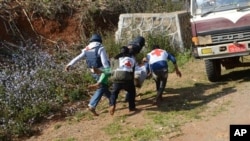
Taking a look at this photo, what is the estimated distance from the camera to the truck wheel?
9.07 metres

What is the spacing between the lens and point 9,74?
895 cm

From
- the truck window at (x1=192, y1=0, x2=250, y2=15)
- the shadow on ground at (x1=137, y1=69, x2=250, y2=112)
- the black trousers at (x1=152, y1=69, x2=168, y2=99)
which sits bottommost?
the shadow on ground at (x1=137, y1=69, x2=250, y2=112)

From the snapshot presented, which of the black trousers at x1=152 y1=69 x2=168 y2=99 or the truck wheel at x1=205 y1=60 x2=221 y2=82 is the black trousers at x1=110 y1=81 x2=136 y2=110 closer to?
the black trousers at x1=152 y1=69 x2=168 y2=99

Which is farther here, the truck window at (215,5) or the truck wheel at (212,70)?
the truck wheel at (212,70)

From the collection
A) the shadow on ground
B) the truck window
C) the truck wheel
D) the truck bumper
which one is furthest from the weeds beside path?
the truck window

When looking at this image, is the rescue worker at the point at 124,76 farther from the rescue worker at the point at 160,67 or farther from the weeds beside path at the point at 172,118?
the rescue worker at the point at 160,67

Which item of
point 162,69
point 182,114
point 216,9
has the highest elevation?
point 216,9

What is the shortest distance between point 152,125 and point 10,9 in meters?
6.10

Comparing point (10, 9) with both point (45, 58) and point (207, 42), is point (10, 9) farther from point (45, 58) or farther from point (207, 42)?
point (207, 42)

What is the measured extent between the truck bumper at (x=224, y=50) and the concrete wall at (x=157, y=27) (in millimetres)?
3110

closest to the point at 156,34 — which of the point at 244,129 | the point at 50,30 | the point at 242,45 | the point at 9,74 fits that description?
the point at 50,30

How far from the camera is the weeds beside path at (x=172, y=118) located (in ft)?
21.3

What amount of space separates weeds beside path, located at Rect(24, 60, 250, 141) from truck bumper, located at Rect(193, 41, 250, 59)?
0.61 metres

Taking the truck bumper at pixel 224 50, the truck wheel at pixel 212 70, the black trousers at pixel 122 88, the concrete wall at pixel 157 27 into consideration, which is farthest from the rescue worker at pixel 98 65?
the concrete wall at pixel 157 27
